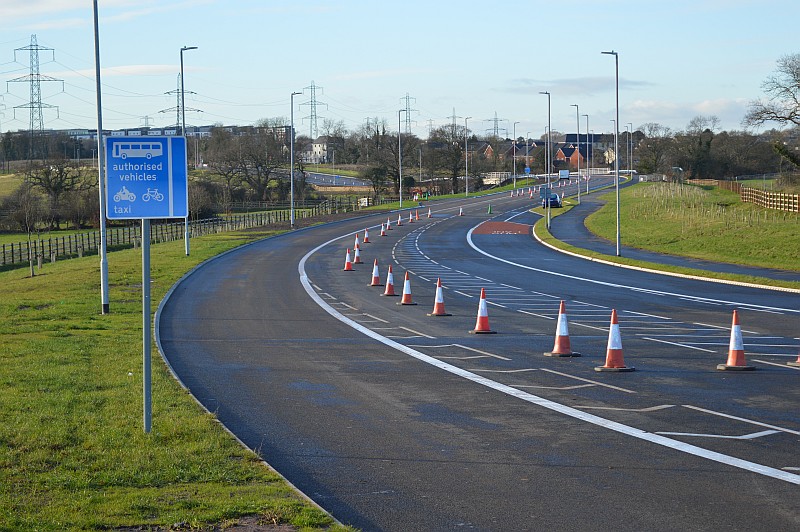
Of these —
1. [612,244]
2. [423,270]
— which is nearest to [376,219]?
[612,244]

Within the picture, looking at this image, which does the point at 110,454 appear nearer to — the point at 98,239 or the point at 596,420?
the point at 596,420

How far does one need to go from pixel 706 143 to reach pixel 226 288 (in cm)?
10761

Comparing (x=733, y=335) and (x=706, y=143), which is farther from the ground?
(x=706, y=143)

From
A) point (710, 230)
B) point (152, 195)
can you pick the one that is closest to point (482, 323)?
point (152, 195)

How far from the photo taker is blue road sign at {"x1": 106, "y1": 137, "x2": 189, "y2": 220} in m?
9.14

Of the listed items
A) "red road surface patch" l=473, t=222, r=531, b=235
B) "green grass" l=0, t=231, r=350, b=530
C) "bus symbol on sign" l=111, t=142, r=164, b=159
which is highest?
"bus symbol on sign" l=111, t=142, r=164, b=159

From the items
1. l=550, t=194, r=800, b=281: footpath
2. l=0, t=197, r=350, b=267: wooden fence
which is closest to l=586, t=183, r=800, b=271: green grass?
l=550, t=194, r=800, b=281: footpath

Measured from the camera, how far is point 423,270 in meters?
37.2

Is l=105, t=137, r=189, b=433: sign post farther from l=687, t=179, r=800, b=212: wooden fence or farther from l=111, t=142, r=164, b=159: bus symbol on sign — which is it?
l=687, t=179, r=800, b=212: wooden fence

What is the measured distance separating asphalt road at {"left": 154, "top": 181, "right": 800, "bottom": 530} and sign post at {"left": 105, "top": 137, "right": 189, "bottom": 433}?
2.76 meters

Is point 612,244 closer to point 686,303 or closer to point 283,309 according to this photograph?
point 686,303

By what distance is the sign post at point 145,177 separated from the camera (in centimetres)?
914

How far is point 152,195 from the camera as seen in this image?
923 cm

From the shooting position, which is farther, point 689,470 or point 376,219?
point 376,219
